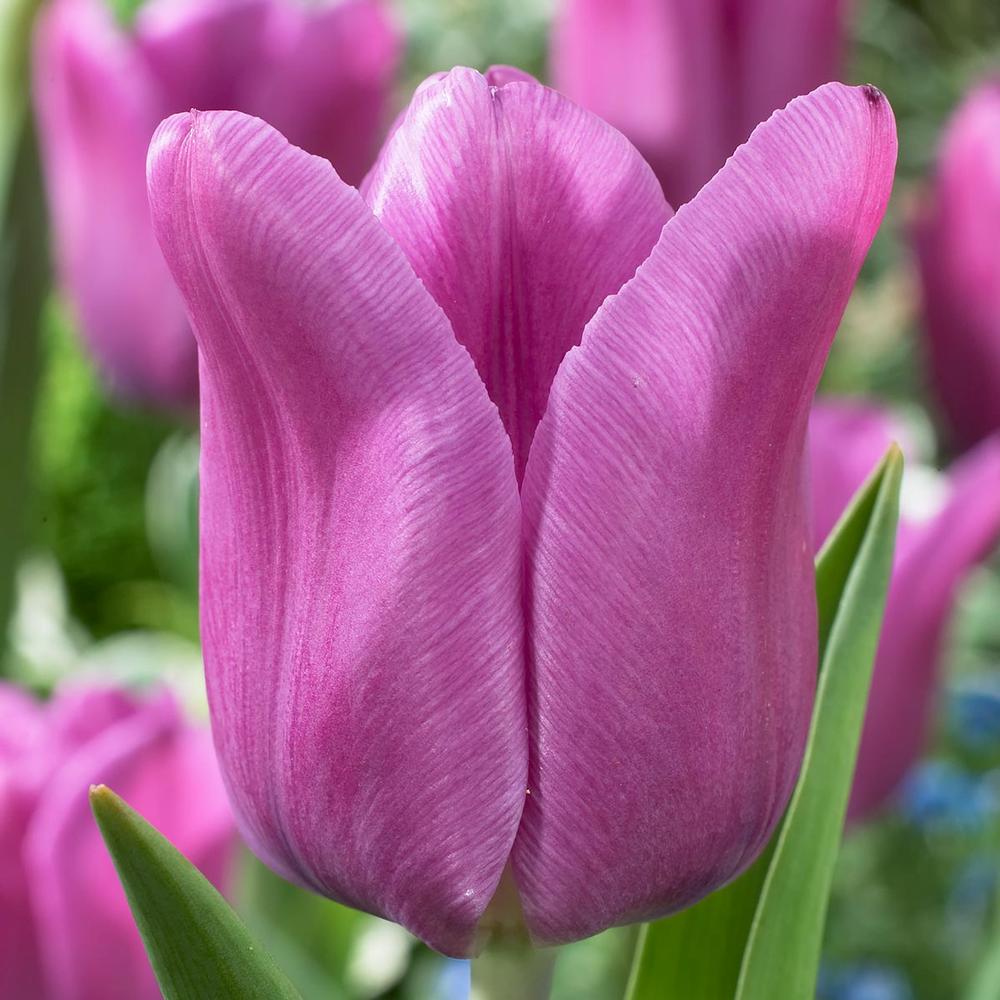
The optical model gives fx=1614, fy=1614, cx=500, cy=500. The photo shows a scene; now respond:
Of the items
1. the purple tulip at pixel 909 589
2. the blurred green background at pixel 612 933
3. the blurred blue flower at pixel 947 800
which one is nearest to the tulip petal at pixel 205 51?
the blurred green background at pixel 612 933

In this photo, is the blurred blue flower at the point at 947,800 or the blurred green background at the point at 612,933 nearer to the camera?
the blurred green background at the point at 612,933

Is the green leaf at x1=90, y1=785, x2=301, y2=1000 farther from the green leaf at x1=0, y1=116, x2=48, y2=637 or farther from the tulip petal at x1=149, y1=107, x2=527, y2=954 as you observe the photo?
the green leaf at x1=0, y1=116, x2=48, y2=637

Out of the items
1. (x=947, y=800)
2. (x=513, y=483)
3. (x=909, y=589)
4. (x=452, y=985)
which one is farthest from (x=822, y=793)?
(x=947, y=800)

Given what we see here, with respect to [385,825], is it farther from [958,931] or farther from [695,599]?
[958,931]

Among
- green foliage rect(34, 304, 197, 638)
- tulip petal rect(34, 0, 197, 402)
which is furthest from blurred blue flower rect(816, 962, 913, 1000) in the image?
green foliage rect(34, 304, 197, 638)

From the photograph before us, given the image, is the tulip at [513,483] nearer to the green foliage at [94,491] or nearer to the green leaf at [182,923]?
the green leaf at [182,923]

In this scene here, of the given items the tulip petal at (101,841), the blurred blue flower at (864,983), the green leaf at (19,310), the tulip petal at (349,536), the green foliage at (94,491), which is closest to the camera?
the tulip petal at (349,536)
